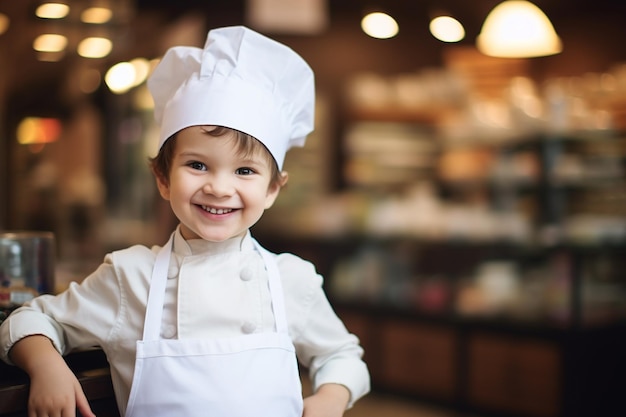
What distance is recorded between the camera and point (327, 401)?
1.50 m

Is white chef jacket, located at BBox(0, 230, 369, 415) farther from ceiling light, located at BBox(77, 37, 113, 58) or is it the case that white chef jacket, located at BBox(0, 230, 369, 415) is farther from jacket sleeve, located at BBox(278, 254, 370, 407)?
ceiling light, located at BBox(77, 37, 113, 58)

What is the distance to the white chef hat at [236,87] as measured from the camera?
4.69 ft

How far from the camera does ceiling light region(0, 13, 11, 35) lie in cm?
490

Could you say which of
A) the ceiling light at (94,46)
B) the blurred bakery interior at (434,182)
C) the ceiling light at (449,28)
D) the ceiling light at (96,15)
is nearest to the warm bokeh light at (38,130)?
the blurred bakery interior at (434,182)

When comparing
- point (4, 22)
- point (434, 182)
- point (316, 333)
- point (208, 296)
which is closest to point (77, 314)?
point (208, 296)

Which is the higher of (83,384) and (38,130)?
(38,130)

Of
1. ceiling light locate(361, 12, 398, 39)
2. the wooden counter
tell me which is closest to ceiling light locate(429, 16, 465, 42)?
ceiling light locate(361, 12, 398, 39)

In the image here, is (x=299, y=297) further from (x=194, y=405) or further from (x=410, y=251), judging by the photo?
(x=410, y=251)

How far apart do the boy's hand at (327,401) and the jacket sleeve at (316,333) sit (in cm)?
2

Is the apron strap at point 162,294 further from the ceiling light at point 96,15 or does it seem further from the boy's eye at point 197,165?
the ceiling light at point 96,15

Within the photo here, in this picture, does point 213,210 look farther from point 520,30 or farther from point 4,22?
point 4,22

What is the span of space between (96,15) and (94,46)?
385 mm

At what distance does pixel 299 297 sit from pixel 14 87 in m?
8.03

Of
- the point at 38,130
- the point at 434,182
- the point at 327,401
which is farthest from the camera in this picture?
the point at 38,130
